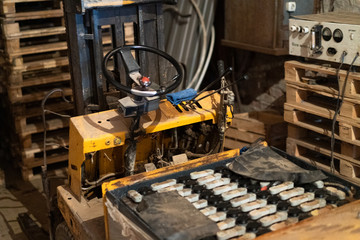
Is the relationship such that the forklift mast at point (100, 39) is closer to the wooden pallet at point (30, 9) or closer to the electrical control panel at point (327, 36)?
the electrical control panel at point (327, 36)

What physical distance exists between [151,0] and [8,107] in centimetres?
278

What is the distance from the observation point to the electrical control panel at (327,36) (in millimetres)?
4055

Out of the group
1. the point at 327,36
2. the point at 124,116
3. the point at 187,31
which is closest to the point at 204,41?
the point at 187,31

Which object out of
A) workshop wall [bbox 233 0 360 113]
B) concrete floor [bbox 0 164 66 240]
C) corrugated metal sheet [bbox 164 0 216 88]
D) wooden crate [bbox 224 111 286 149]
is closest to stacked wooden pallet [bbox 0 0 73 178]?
concrete floor [bbox 0 164 66 240]

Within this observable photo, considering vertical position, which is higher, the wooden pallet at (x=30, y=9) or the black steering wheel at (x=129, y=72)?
the wooden pallet at (x=30, y=9)

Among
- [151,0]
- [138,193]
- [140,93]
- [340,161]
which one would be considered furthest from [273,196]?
[151,0]

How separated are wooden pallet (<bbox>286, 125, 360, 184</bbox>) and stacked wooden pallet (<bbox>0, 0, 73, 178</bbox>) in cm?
260

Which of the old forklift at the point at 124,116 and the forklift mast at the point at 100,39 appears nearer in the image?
the old forklift at the point at 124,116

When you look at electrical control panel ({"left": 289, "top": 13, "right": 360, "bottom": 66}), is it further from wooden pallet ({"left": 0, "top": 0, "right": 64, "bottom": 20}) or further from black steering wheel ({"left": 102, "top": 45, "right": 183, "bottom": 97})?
wooden pallet ({"left": 0, "top": 0, "right": 64, "bottom": 20})

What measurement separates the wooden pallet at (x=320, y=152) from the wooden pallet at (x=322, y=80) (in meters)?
0.46

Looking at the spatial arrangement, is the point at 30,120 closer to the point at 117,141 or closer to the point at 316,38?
the point at 117,141

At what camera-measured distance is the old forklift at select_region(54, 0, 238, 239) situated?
3461mm

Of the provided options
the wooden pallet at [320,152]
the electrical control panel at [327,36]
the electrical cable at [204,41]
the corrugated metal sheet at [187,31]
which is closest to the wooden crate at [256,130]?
the wooden pallet at [320,152]

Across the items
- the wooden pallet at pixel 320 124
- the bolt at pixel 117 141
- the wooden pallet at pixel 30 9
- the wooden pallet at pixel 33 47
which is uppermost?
the wooden pallet at pixel 30 9
